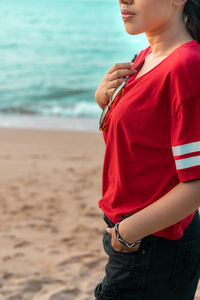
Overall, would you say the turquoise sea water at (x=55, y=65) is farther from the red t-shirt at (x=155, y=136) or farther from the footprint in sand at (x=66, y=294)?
the red t-shirt at (x=155, y=136)

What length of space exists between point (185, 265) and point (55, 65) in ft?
61.8

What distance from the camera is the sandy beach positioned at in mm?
3244

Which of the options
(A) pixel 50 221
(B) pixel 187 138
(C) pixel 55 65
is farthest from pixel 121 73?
(C) pixel 55 65

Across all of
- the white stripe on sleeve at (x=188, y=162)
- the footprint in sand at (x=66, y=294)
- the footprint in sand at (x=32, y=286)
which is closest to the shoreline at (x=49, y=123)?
the footprint in sand at (x=32, y=286)

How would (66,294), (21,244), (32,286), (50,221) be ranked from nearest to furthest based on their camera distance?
(66,294) < (32,286) < (21,244) < (50,221)

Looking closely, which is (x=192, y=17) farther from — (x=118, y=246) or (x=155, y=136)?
(x=118, y=246)

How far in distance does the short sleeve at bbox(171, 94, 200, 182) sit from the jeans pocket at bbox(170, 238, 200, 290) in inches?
13.4

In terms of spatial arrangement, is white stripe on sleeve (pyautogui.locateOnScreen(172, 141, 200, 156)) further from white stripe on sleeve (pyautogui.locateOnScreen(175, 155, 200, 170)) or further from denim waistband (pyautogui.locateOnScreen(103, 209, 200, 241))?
denim waistband (pyautogui.locateOnScreen(103, 209, 200, 241))

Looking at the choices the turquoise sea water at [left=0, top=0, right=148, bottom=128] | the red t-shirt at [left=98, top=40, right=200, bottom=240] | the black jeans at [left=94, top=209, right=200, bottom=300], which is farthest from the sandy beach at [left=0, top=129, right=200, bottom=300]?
the turquoise sea water at [left=0, top=0, right=148, bottom=128]

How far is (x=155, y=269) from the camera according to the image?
1.36m

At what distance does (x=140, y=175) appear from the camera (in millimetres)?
1306

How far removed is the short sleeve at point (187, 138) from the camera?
1.09 m

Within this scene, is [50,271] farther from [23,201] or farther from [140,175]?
[140,175]

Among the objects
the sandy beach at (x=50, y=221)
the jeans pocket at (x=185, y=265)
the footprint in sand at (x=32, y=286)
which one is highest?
the jeans pocket at (x=185, y=265)
